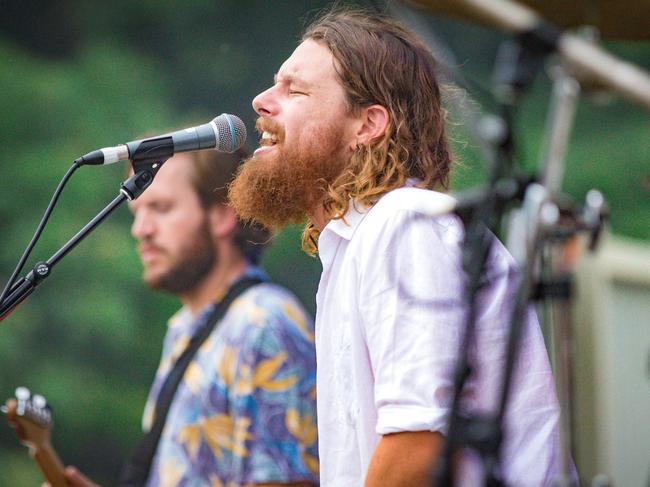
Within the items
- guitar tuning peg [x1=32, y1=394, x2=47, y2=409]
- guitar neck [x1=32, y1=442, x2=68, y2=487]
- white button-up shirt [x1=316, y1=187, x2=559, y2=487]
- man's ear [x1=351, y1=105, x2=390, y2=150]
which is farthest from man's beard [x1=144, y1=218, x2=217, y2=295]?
white button-up shirt [x1=316, y1=187, x2=559, y2=487]

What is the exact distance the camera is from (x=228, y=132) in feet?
8.40

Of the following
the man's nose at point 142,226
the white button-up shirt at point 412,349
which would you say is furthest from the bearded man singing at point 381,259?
the man's nose at point 142,226

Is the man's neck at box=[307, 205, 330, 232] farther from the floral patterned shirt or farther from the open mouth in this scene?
the floral patterned shirt

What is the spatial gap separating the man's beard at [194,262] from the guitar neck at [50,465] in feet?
2.65

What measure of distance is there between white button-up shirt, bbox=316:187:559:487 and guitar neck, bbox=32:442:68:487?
7.15 feet

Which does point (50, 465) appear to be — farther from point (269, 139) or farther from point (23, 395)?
point (269, 139)

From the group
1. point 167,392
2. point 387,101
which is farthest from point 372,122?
point 167,392

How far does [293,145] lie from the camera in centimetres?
267

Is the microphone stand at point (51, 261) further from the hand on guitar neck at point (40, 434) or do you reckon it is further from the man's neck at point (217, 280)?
the hand on guitar neck at point (40, 434)

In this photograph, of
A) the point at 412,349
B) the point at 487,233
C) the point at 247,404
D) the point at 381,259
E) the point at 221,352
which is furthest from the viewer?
the point at 221,352

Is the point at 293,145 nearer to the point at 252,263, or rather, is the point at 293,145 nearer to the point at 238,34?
the point at 252,263

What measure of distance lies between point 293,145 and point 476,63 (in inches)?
74.5

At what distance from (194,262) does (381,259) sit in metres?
2.10

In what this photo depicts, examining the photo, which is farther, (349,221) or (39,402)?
(39,402)
